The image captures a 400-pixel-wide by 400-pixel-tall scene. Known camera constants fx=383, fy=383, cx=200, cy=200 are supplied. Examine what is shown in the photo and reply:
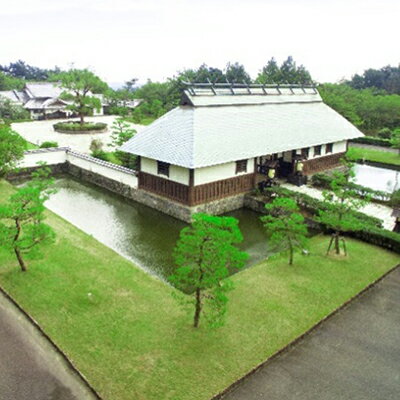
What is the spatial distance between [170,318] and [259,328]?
8.08ft

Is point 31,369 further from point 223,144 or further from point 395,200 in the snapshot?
point 395,200

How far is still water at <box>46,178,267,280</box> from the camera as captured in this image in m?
15.3

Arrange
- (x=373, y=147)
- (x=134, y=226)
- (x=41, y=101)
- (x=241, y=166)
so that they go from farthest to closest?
1. (x=41, y=101)
2. (x=373, y=147)
3. (x=241, y=166)
4. (x=134, y=226)

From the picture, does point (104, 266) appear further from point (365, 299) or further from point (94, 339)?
point (365, 299)

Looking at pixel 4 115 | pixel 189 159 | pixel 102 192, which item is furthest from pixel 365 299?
pixel 4 115

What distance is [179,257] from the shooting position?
9.53m

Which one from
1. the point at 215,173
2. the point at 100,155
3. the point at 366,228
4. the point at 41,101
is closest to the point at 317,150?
the point at 215,173

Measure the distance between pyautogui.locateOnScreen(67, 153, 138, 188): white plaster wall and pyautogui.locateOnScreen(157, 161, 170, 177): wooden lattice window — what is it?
2.25 meters

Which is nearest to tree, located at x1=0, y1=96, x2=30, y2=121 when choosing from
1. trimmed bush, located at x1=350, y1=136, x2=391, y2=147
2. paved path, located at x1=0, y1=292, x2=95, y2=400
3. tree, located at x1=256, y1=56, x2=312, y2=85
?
tree, located at x1=256, y1=56, x2=312, y2=85

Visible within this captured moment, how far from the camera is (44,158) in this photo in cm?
2742

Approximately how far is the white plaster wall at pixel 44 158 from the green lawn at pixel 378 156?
23.7m

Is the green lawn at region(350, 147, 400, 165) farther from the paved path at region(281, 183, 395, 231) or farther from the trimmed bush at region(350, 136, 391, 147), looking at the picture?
the paved path at region(281, 183, 395, 231)

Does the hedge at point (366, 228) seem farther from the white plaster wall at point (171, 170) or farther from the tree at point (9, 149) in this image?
the tree at point (9, 149)

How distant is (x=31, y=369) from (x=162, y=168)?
12.5m
